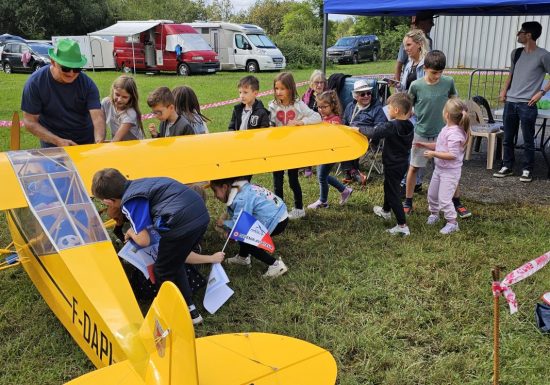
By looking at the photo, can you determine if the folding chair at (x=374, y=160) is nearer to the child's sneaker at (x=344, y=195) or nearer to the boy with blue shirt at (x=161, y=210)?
the child's sneaker at (x=344, y=195)

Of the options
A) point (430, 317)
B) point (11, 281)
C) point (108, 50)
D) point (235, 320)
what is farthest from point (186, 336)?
point (108, 50)

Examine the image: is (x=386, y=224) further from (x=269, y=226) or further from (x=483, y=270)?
(x=269, y=226)

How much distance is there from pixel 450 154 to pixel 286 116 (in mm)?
1915

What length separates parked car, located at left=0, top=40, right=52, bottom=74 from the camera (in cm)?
2719

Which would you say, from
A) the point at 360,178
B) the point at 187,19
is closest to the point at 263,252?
the point at 360,178

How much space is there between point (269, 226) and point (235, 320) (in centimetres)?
98

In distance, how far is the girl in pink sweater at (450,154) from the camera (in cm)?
531

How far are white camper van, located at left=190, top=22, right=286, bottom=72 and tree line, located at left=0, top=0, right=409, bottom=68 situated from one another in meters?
4.88

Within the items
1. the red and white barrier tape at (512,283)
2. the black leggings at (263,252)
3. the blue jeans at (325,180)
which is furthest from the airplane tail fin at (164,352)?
the blue jeans at (325,180)

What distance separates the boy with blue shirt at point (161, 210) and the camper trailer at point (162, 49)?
77.9ft

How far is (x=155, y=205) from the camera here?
3.43m

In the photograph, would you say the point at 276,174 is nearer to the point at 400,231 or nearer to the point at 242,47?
the point at 400,231

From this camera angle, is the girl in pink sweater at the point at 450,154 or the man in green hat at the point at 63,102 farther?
the girl in pink sweater at the point at 450,154

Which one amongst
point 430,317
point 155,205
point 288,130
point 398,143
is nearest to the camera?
point 155,205
